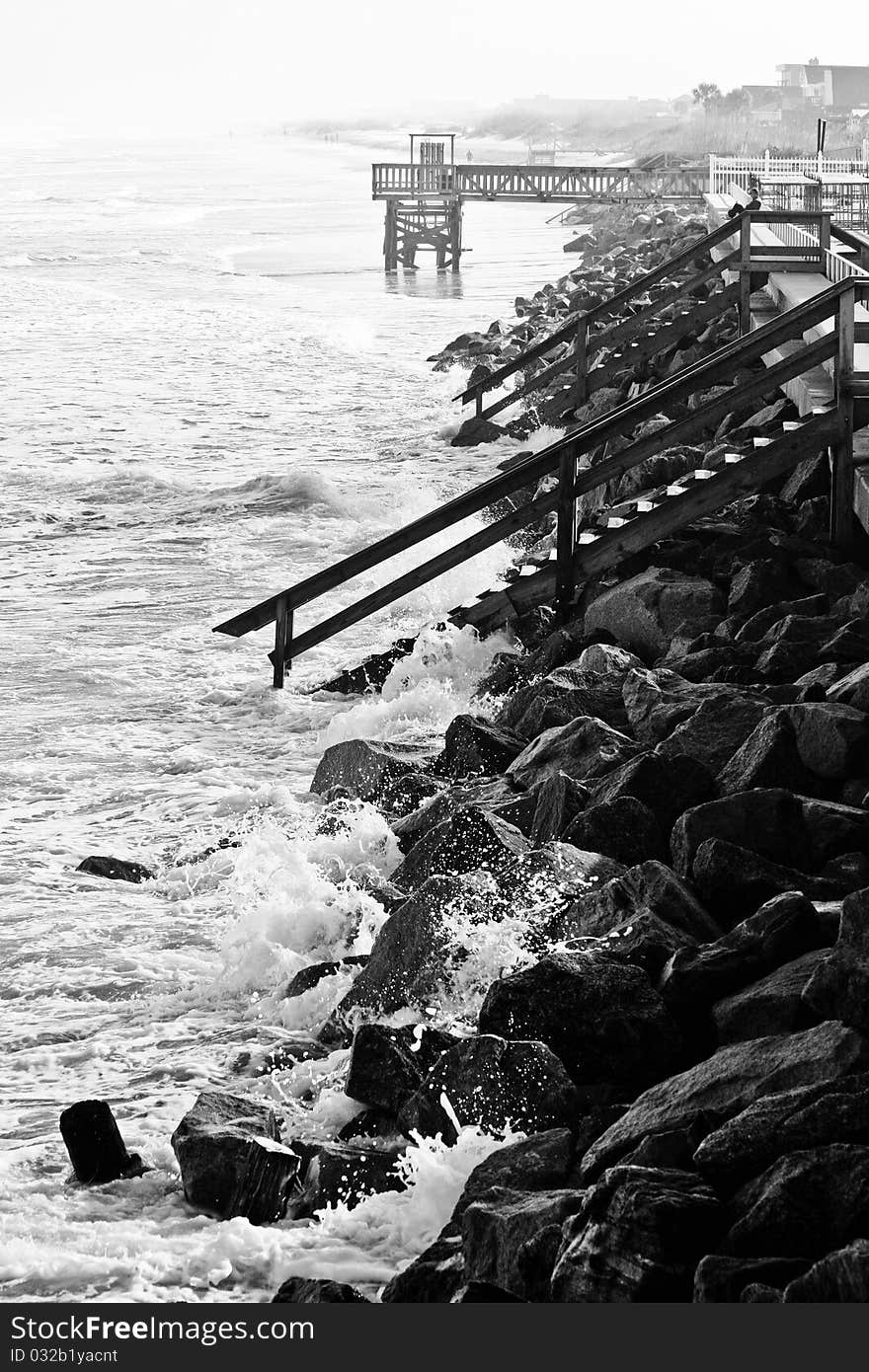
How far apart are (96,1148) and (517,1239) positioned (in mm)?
1893

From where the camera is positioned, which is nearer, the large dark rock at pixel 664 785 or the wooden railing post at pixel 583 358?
the large dark rock at pixel 664 785

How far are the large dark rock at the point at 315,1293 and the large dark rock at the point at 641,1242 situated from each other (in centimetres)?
61

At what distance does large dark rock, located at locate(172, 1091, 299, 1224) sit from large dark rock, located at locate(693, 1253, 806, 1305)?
1.88 meters

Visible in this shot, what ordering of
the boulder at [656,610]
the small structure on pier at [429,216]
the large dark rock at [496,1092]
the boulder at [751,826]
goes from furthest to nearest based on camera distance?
1. the small structure on pier at [429,216]
2. the boulder at [656,610]
3. the boulder at [751,826]
4. the large dark rock at [496,1092]

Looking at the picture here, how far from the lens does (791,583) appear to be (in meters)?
10.2

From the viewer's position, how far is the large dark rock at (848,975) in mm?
4750

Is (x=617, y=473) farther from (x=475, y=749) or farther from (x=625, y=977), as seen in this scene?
(x=625, y=977)

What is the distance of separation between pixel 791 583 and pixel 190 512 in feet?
29.5

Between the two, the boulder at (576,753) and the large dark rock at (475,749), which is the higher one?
the boulder at (576,753)

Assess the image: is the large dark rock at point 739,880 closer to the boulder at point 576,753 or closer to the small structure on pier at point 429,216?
the boulder at point 576,753

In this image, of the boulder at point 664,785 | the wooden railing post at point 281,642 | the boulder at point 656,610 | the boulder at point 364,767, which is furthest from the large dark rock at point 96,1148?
the wooden railing post at point 281,642

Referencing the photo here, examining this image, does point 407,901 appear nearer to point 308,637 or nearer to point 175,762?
point 175,762

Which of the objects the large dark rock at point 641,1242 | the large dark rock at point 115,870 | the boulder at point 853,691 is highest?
the boulder at point 853,691

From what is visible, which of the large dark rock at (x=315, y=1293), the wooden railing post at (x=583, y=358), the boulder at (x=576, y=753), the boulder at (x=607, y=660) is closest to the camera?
the large dark rock at (x=315, y=1293)
